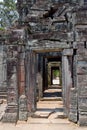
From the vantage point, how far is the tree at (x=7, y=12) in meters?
27.8

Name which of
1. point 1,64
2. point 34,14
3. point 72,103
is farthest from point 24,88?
point 1,64

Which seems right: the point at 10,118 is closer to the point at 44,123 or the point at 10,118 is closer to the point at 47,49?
the point at 44,123

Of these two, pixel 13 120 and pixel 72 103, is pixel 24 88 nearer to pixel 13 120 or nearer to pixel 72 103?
pixel 13 120

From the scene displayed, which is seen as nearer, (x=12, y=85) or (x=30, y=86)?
(x=12, y=85)

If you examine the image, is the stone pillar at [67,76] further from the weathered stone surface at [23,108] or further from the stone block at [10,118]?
the stone block at [10,118]

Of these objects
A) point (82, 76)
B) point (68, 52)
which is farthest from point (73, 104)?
point (68, 52)

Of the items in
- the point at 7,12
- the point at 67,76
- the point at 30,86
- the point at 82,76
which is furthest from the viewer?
the point at 7,12

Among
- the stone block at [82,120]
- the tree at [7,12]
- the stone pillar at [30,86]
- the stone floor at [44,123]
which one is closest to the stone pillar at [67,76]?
the stone floor at [44,123]

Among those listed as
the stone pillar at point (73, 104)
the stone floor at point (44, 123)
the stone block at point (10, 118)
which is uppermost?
the stone pillar at point (73, 104)

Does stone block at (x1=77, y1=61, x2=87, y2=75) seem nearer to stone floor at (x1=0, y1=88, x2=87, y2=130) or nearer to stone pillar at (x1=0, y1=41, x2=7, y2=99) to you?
stone floor at (x1=0, y1=88, x2=87, y2=130)

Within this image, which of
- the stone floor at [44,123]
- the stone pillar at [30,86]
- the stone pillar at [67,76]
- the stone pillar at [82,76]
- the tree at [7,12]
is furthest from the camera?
the tree at [7,12]

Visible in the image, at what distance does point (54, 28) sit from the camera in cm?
983

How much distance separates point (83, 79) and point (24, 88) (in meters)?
2.26

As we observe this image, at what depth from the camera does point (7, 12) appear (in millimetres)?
28219
